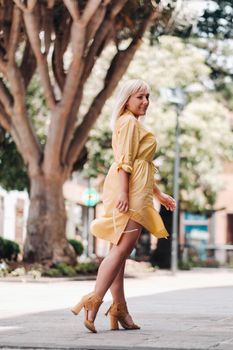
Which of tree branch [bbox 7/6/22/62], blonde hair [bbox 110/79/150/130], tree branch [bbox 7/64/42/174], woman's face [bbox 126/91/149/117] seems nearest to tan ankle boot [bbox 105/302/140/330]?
blonde hair [bbox 110/79/150/130]

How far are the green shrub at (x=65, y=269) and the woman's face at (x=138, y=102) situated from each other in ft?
52.8

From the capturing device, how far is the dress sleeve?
9.07 m

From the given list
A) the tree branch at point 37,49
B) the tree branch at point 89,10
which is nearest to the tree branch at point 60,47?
the tree branch at point 37,49

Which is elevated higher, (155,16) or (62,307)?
(155,16)

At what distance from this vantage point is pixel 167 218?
3869cm

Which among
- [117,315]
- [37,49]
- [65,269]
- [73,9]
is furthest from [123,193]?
[65,269]

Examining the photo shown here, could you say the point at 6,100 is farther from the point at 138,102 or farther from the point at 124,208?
the point at 124,208

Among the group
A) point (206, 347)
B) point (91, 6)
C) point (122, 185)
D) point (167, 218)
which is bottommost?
point (206, 347)

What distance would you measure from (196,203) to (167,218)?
1575 mm

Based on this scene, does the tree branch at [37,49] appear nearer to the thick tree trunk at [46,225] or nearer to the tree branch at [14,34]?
the tree branch at [14,34]

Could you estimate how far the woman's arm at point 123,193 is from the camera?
8.98 metres

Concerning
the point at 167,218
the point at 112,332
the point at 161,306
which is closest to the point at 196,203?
the point at 167,218

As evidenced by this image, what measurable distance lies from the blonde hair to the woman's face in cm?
3

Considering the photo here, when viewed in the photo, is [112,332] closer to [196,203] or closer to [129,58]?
[129,58]
